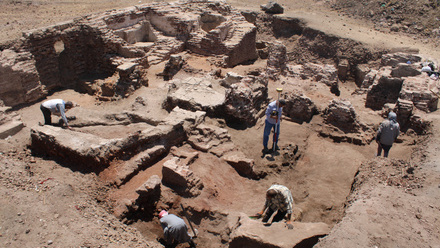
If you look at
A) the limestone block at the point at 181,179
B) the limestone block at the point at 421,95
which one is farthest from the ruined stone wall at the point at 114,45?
the limestone block at the point at 421,95

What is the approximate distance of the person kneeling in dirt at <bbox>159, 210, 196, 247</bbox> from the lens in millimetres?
5281

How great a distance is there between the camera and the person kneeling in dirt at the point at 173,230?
5281mm

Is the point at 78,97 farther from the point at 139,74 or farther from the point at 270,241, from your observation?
the point at 270,241

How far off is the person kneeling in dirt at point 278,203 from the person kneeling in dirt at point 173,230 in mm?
1299

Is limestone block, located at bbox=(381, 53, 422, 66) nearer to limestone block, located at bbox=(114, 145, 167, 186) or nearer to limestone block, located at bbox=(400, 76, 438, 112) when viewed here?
limestone block, located at bbox=(400, 76, 438, 112)

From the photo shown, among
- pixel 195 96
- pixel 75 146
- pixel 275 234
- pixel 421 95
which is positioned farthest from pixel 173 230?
pixel 421 95

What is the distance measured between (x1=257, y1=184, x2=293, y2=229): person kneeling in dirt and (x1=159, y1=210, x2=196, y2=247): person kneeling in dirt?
4.26 feet

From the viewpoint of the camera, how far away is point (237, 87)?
9219 millimetres

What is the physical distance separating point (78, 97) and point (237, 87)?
654cm

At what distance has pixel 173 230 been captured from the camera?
5.27 metres

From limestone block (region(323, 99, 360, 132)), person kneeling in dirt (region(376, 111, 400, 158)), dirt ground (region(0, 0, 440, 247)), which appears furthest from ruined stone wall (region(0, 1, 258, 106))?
person kneeling in dirt (region(376, 111, 400, 158))

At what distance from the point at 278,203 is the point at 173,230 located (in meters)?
1.75

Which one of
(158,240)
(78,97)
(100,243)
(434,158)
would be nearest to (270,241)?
(158,240)

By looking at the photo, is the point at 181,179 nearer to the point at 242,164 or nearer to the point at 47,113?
the point at 242,164
